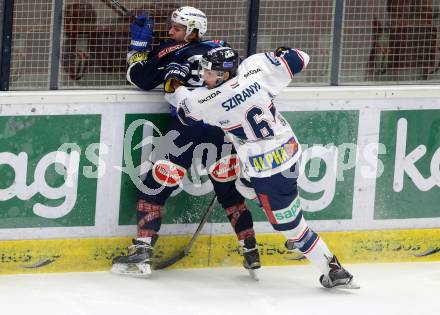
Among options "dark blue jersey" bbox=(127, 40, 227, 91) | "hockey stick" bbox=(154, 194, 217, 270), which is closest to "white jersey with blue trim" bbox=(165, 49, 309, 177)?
"dark blue jersey" bbox=(127, 40, 227, 91)

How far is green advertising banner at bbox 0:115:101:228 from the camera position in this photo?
707 centimetres

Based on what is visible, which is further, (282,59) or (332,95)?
(332,95)

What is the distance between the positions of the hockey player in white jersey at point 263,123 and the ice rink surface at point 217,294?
0.74ft

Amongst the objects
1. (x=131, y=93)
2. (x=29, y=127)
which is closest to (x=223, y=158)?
(x=131, y=93)

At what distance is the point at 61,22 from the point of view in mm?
7203

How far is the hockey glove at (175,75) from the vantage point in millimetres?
6977

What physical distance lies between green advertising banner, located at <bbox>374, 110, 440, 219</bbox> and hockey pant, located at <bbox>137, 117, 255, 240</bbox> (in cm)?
93

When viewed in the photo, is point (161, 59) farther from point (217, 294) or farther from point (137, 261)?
point (217, 294)

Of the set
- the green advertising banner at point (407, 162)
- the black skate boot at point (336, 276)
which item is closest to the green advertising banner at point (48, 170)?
the black skate boot at point (336, 276)

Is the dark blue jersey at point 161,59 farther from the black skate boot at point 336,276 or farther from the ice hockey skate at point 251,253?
the black skate boot at point 336,276

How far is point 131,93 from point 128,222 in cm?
71

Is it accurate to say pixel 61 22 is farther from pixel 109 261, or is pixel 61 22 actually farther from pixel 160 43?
pixel 109 261

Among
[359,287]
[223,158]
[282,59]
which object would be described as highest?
[282,59]

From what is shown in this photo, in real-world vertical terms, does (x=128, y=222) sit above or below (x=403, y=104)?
below
